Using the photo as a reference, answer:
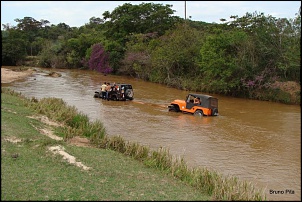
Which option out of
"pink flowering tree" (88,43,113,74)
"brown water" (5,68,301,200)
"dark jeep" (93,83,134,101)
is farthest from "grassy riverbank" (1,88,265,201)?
"pink flowering tree" (88,43,113,74)

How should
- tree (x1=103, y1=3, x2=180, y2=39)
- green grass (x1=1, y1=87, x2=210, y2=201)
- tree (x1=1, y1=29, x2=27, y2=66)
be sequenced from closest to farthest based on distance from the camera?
1. green grass (x1=1, y1=87, x2=210, y2=201)
2. tree (x1=103, y1=3, x2=180, y2=39)
3. tree (x1=1, y1=29, x2=27, y2=66)

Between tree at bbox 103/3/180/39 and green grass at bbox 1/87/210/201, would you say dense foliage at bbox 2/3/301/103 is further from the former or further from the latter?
green grass at bbox 1/87/210/201

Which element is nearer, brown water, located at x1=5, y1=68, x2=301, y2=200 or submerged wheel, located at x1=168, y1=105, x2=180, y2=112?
brown water, located at x1=5, y1=68, x2=301, y2=200

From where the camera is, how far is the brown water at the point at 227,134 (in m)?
11.9

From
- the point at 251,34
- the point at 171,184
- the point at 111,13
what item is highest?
the point at 111,13

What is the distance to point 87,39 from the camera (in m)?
61.9

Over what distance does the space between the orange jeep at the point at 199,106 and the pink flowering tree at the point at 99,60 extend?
30.0 meters

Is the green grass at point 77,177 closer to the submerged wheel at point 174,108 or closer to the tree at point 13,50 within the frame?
the submerged wheel at point 174,108

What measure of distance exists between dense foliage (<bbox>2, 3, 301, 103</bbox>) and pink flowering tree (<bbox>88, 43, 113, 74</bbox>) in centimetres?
5

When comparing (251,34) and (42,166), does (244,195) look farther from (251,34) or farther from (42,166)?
(251,34)

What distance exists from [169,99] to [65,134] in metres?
17.8

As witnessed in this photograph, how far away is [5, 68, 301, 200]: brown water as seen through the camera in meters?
11.9

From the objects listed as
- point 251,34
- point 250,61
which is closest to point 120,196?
point 250,61

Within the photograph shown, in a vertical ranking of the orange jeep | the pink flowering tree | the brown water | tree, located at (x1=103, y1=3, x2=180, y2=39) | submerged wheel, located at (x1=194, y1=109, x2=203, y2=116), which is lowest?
the brown water
